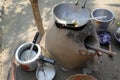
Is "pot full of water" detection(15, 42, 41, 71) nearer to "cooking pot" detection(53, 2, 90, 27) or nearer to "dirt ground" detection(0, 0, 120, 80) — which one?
"dirt ground" detection(0, 0, 120, 80)

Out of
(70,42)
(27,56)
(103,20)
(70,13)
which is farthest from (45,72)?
(103,20)

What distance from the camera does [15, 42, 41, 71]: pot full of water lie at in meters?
2.86

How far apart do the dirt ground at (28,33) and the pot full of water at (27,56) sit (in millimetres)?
161

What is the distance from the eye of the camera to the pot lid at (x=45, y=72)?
2.92 metres

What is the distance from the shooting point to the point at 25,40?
3459 millimetres

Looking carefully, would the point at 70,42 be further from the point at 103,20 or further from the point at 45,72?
the point at 103,20

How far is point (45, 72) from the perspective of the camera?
297 centimetres

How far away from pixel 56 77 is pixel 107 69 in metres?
0.67

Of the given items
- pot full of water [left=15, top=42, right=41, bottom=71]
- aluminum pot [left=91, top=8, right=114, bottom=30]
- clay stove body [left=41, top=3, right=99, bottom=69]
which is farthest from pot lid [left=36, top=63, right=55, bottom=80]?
aluminum pot [left=91, top=8, right=114, bottom=30]

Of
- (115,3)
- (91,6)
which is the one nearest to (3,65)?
(91,6)

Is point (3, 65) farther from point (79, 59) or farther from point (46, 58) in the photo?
point (79, 59)

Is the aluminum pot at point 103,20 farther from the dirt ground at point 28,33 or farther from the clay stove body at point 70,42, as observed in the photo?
the clay stove body at point 70,42

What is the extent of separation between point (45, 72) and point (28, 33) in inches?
33.1

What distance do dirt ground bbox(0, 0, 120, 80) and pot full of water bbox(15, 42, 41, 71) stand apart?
161mm
